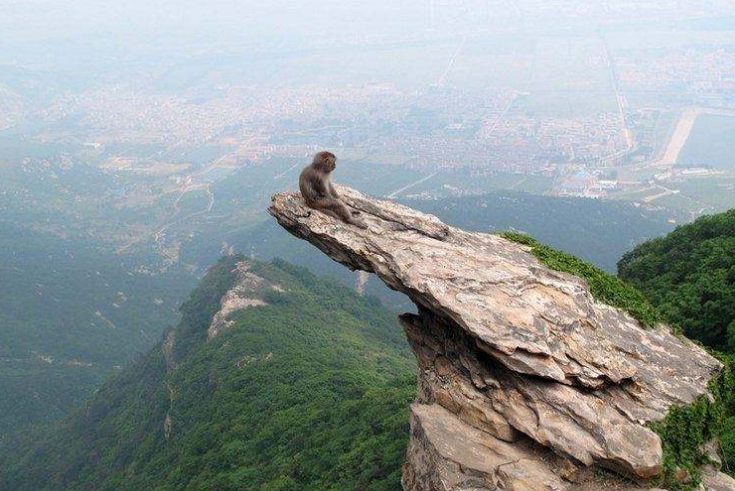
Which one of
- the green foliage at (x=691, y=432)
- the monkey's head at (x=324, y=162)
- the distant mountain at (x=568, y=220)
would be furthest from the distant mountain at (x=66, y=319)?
the green foliage at (x=691, y=432)

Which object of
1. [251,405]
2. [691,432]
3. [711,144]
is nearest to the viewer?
[691,432]

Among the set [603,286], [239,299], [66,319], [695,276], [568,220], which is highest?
[568,220]

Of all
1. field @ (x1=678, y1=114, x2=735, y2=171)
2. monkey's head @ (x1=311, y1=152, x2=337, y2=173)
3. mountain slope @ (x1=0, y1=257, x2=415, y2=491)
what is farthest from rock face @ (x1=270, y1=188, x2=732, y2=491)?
field @ (x1=678, y1=114, x2=735, y2=171)

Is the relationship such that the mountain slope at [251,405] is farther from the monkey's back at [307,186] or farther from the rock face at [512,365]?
the monkey's back at [307,186]

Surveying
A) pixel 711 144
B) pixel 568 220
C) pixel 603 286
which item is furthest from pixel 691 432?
pixel 711 144

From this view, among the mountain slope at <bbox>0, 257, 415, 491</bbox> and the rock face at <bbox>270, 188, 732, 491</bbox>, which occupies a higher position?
the rock face at <bbox>270, 188, 732, 491</bbox>

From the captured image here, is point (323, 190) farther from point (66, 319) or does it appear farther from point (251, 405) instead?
point (66, 319)

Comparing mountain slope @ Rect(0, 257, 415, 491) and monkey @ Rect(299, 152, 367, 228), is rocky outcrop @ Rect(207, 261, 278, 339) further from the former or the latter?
monkey @ Rect(299, 152, 367, 228)
